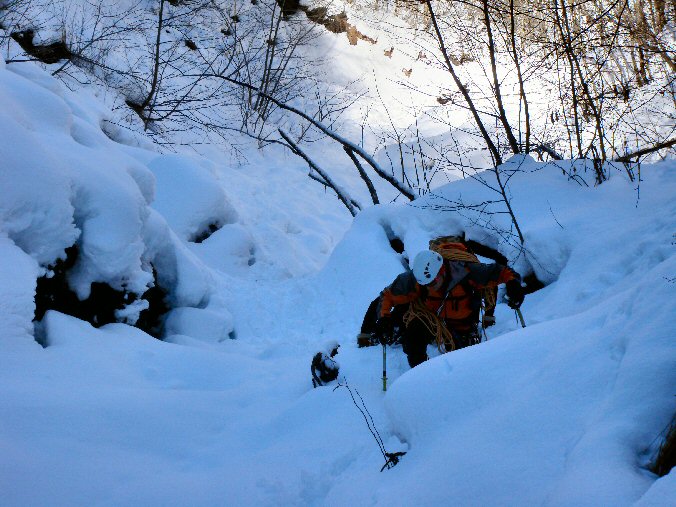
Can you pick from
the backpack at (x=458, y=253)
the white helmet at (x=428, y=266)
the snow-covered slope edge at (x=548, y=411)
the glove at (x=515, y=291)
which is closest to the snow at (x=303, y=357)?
the snow-covered slope edge at (x=548, y=411)

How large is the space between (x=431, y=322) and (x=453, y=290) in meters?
0.30

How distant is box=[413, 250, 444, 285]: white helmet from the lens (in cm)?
365

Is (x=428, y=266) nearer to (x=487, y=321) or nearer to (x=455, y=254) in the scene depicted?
(x=455, y=254)

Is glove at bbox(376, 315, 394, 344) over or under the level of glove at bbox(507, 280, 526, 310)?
under

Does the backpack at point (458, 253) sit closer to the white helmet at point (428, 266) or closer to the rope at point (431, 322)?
the white helmet at point (428, 266)

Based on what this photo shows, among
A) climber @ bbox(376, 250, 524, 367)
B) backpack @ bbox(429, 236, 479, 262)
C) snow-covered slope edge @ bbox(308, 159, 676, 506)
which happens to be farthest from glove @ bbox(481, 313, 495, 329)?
snow-covered slope edge @ bbox(308, 159, 676, 506)

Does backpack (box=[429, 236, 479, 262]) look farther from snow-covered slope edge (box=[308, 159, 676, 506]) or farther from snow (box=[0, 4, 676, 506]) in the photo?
snow-covered slope edge (box=[308, 159, 676, 506])

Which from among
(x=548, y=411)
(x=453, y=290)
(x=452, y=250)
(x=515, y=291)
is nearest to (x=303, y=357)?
(x=453, y=290)

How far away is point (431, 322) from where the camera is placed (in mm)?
3883

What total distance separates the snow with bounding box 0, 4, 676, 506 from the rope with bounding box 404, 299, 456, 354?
0.57 metres

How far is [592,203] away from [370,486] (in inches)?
185

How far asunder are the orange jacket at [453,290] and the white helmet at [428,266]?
0.59 ft

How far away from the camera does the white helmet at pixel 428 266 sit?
365cm

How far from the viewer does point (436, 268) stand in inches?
144
